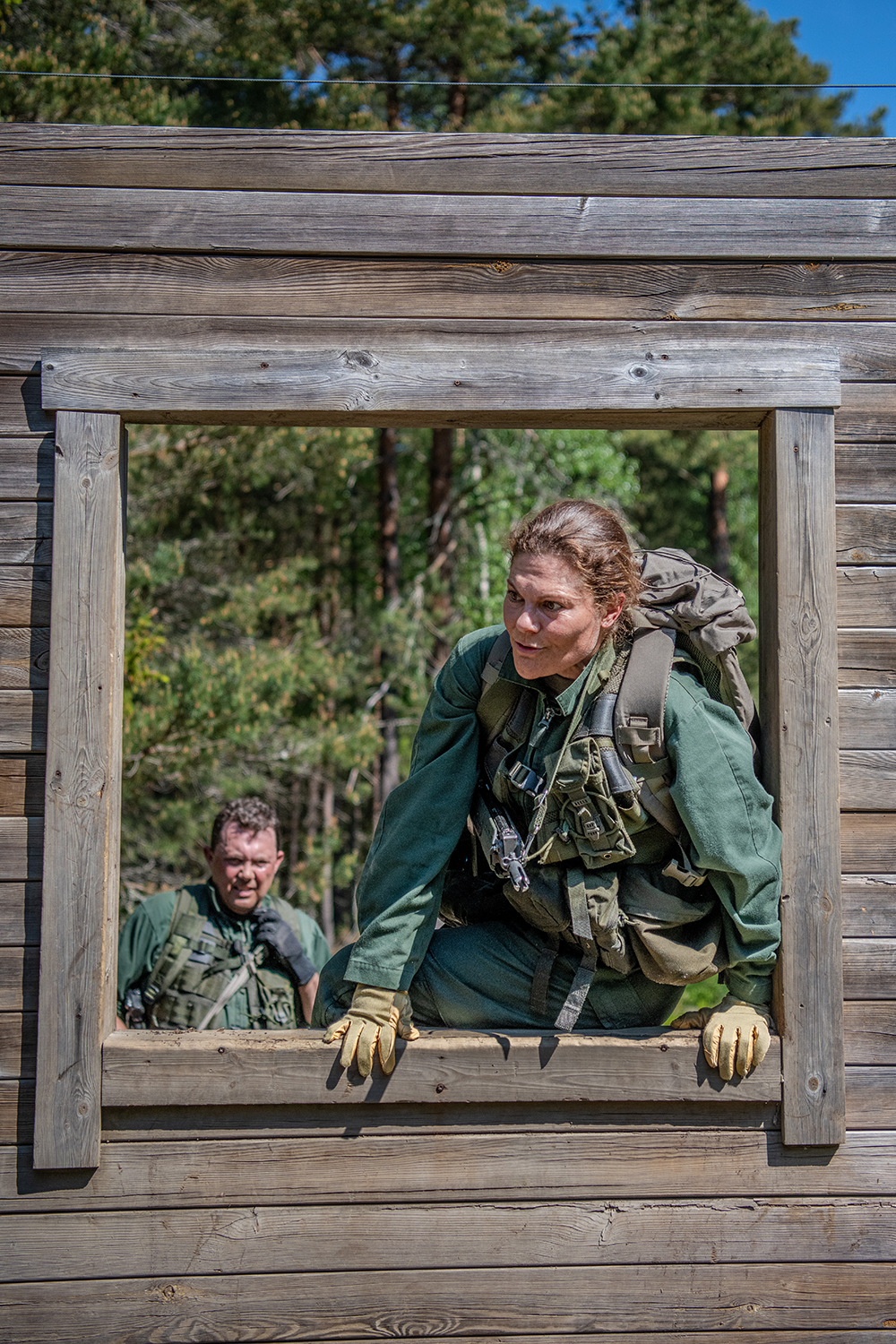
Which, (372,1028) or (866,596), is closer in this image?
(372,1028)

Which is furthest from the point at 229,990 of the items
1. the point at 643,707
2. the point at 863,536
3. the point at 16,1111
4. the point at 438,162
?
the point at 438,162

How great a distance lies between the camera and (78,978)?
2.56 meters

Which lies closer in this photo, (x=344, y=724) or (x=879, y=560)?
(x=879, y=560)

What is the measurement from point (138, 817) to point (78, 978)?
6.59 meters

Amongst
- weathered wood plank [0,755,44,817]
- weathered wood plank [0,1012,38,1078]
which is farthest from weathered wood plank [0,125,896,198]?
weathered wood plank [0,1012,38,1078]

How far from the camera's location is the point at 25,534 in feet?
8.73

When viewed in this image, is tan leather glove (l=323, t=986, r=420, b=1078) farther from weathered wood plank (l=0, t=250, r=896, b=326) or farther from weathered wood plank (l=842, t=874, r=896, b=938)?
weathered wood plank (l=0, t=250, r=896, b=326)

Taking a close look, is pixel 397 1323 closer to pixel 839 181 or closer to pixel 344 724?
pixel 839 181

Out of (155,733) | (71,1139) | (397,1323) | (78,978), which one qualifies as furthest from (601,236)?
(155,733)

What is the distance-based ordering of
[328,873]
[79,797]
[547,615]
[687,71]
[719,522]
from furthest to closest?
[719,522], [687,71], [328,873], [79,797], [547,615]

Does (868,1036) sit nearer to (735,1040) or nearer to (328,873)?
(735,1040)

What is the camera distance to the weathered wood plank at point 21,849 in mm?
2609

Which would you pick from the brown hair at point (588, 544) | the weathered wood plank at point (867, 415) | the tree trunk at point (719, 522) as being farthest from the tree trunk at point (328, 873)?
the weathered wood plank at point (867, 415)

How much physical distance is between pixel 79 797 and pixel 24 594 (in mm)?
513
